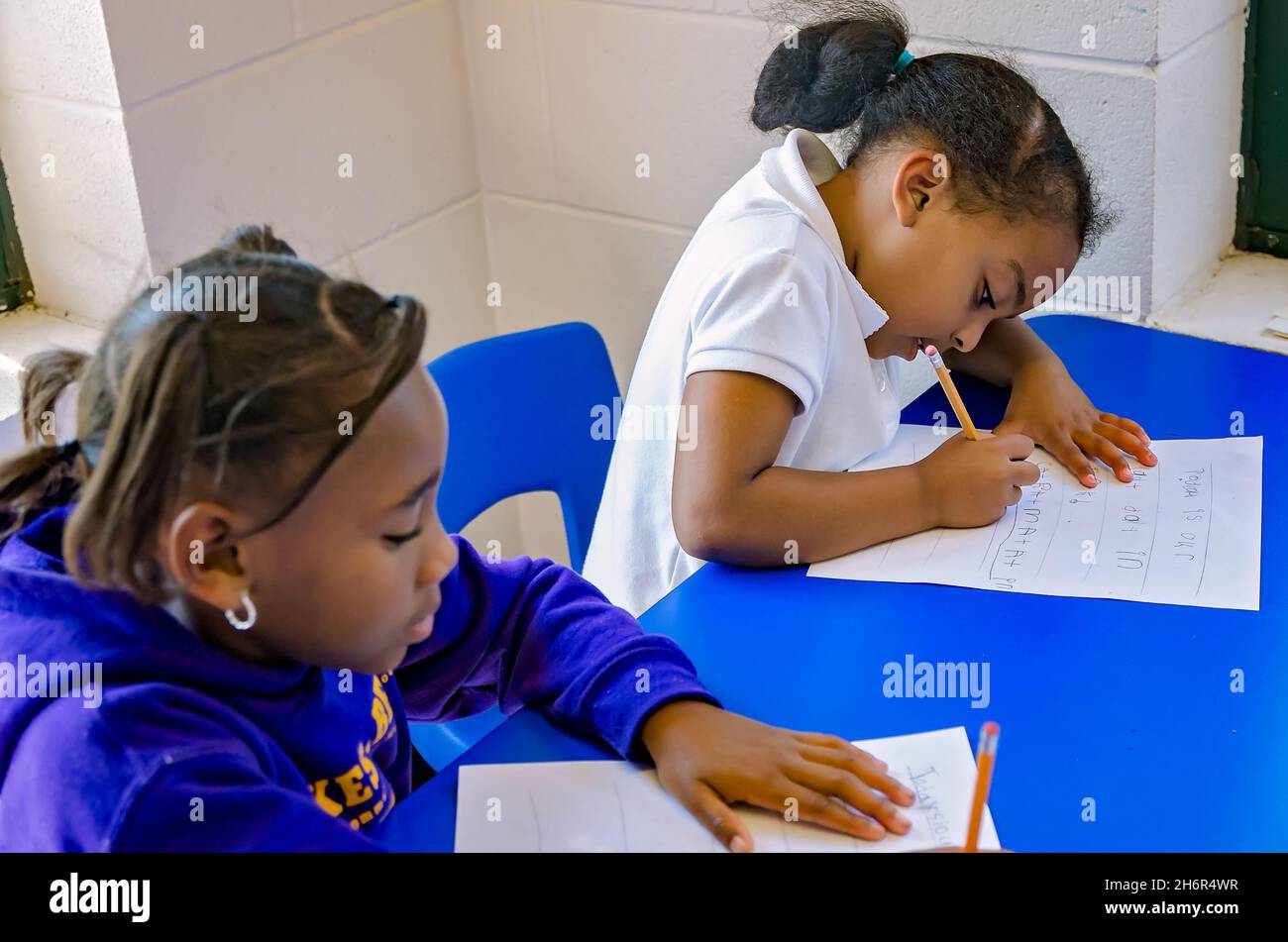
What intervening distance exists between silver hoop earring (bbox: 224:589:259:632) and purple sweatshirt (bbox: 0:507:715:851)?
0.02 m

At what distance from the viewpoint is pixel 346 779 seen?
2.83ft

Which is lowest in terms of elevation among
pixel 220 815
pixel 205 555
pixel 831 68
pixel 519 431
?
pixel 519 431

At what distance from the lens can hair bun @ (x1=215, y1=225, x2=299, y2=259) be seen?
812 millimetres

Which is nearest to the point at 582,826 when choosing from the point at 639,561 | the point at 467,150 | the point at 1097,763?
the point at 1097,763

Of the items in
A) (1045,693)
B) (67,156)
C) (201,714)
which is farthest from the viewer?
(67,156)

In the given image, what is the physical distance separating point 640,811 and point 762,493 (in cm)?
34

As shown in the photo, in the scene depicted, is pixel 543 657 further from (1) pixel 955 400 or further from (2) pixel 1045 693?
(1) pixel 955 400

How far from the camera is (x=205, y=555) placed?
2.36 ft

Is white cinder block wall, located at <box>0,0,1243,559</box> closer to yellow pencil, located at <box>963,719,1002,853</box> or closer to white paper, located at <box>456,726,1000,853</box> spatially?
white paper, located at <box>456,726,1000,853</box>

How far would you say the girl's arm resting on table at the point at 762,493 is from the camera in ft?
3.57

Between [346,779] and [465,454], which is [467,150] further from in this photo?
[346,779]

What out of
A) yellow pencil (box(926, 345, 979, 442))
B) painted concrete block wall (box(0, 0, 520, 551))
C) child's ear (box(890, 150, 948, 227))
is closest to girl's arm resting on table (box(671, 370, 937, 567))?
yellow pencil (box(926, 345, 979, 442))

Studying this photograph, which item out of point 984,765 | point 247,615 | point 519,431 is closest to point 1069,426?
point 519,431

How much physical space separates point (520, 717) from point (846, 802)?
232 mm
